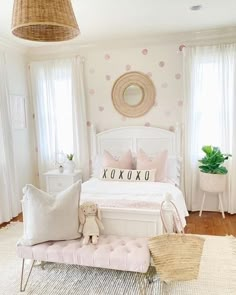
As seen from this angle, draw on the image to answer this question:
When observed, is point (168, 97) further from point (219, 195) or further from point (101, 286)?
point (101, 286)

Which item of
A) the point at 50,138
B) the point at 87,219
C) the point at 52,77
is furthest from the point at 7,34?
the point at 87,219

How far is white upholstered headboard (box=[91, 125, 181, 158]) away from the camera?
154 inches

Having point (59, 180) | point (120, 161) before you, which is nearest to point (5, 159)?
point (59, 180)

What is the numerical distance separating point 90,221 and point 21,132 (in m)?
2.49

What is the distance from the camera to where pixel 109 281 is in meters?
2.36

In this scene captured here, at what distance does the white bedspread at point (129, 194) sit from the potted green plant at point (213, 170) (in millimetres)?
652

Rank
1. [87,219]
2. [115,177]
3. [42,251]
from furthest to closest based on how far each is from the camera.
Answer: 1. [115,177]
2. [87,219]
3. [42,251]

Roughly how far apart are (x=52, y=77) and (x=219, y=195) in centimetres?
312

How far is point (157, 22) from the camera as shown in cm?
329

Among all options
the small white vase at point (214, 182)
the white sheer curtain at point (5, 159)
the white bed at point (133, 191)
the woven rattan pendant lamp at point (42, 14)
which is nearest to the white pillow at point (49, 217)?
the white bed at point (133, 191)

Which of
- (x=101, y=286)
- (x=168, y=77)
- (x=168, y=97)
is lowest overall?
(x=101, y=286)

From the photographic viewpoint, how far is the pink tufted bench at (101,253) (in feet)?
6.57

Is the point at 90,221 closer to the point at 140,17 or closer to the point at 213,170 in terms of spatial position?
the point at 213,170

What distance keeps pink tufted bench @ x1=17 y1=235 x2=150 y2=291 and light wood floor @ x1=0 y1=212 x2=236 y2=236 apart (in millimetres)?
1417
